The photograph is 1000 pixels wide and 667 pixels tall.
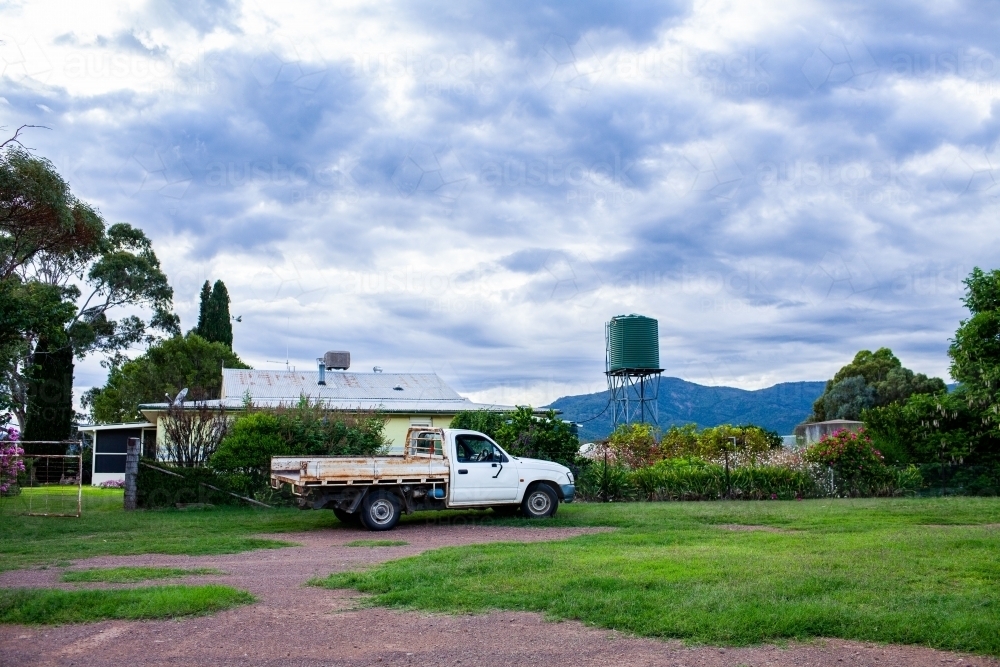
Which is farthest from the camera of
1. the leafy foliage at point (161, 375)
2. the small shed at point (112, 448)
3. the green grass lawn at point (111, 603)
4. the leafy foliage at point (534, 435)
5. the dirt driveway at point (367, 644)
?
the leafy foliage at point (161, 375)

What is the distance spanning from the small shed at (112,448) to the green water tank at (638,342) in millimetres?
23858

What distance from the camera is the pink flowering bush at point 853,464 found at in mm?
23641

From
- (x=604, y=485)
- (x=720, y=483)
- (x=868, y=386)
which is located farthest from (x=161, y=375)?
(x=868, y=386)

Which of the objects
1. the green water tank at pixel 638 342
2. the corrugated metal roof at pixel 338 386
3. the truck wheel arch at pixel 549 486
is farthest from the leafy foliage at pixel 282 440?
the green water tank at pixel 638 342

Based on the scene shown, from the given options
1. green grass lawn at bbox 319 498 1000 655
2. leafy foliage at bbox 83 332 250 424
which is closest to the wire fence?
green grass lawn at bbox 319 498 1000 655

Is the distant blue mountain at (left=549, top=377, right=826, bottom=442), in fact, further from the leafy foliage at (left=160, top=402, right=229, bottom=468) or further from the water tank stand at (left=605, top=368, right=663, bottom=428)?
the leafy foliage at (left=160, top=402, right=229, bottom=468)

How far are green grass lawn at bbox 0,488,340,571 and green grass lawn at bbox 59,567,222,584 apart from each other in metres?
1.49

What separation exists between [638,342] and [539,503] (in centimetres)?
2960

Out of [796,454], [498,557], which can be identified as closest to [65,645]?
[498,557]

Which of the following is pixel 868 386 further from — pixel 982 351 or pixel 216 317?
pixel 216 317

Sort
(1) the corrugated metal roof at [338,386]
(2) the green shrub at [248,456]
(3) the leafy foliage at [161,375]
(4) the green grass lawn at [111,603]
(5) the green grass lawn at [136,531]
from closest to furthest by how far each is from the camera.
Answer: (4) the green grass lawn at [111,603]
(5) the green grass lawn at [136,531]
(2) the green shrub at [248,456]
(1) the corrugated metal roof at [338,386]
(3) the leafy foliage at [161,375]

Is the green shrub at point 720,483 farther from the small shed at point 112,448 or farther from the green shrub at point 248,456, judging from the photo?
the small shed at point 112,448

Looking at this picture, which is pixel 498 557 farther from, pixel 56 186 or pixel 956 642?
pixel 56 186

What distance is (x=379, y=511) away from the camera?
16281 millimetres
